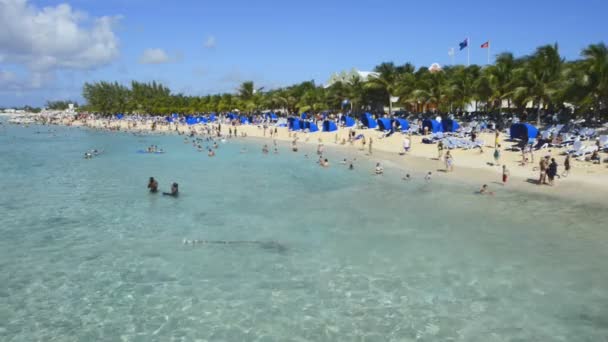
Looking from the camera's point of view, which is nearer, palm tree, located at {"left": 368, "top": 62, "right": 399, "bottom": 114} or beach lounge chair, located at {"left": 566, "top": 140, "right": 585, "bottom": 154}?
beach lounge chair, located at {"left": 566, "top": 140, "right": 585, "bottom": 154}

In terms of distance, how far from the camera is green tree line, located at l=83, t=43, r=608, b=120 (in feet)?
92.1

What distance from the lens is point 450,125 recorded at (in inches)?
1394

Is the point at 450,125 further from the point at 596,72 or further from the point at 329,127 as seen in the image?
the point at 329,127

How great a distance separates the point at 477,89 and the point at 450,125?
4.38 metres

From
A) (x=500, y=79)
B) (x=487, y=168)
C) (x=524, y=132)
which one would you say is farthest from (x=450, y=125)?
(x=487, y=168)

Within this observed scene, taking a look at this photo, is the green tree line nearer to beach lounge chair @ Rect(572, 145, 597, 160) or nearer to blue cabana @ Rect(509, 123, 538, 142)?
blue cabana @ Rect(509, 123, 538, 142)

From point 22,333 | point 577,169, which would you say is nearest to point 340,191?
point 577,169

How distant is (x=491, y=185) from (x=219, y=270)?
1426 cm

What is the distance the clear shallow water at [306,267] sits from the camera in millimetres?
8438

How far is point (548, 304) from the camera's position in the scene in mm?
9039

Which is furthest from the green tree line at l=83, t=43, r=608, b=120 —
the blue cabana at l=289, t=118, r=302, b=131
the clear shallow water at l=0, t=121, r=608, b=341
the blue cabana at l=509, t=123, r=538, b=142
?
the clear shallow water at l=0, t=121, r=608, b=341

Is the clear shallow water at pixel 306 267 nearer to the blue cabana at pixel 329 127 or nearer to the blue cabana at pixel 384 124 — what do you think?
the blue cabana at pixel 384 124

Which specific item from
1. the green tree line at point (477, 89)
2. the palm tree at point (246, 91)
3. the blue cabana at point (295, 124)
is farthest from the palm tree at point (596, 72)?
the palm tree at point (246, 91)

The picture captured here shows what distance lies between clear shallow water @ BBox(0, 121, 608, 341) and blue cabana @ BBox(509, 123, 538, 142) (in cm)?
967
